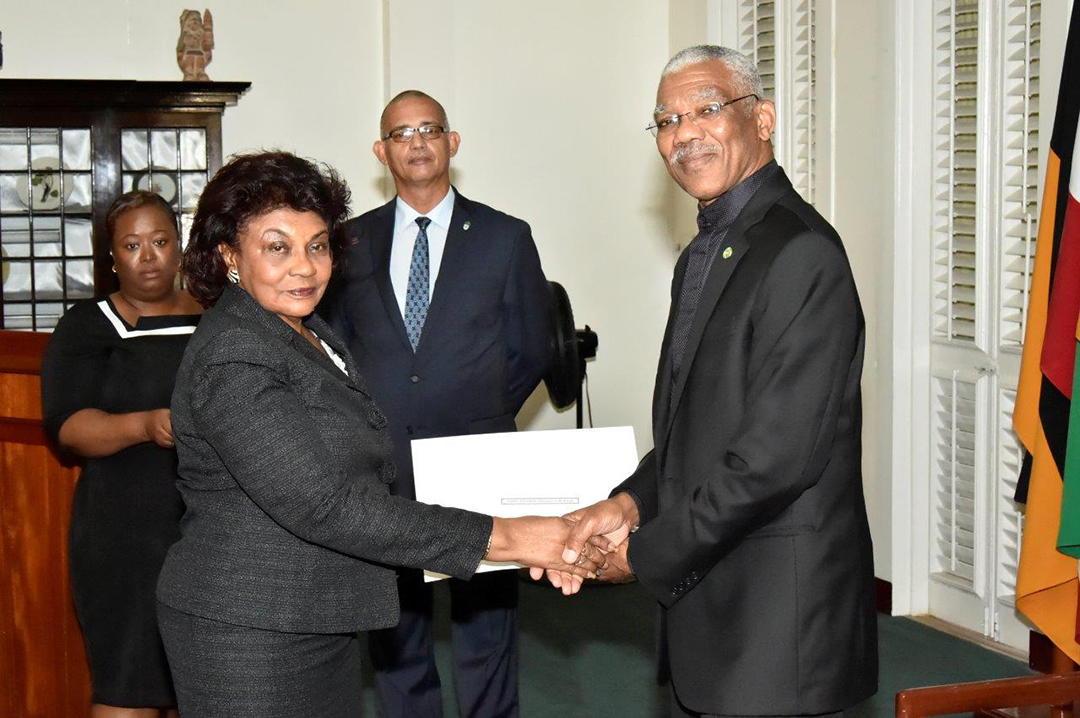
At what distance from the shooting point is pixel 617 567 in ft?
8.46

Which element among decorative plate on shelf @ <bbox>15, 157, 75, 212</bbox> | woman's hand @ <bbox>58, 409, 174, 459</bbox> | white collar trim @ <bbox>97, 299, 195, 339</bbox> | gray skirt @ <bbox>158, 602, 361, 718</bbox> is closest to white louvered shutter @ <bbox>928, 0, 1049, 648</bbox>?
white collar trim @ <bbox>97, 299, 195, 339</bbox>

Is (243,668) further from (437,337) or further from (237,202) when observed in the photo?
(437,337)

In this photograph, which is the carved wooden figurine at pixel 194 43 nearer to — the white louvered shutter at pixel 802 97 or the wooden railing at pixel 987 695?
the white louvered shutter at pixel 802 97

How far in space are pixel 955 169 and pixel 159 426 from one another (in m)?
3.42

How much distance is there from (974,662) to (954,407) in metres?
1.01

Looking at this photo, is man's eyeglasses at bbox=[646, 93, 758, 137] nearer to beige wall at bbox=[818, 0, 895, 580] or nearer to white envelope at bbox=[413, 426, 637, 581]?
white envelope at bbox=[413, 426, 637, 581]

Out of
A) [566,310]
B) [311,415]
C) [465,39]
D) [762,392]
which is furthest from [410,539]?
[465,39]

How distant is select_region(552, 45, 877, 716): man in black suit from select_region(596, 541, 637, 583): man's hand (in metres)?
0.18

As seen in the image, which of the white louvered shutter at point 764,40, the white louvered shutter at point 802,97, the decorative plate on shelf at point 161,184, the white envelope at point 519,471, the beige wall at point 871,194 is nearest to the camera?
the white envelope at point 519,471

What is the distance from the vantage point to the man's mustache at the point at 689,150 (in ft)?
8.00

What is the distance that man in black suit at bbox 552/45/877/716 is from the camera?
85.9 inches

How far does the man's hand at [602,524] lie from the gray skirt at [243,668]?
57cm

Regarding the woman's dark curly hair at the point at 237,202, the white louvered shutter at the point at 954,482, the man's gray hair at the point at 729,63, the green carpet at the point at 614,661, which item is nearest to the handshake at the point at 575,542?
the woman's dark curly hair at the point at 237,202

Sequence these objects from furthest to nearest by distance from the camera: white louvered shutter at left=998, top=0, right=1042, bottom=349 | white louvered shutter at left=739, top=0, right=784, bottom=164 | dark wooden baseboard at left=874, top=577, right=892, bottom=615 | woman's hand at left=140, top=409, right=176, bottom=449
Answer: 1. white louvered shutter at left=739, top=0, right=784, bottom=164
2. dark wooden baseboard at left=874, top=577, right=892, bottom=615
3. white louvered shutter at left=998, top=0, right=1042, bottom=349
4. woman's hand at left=140, top=409, right=176, bottom=449
